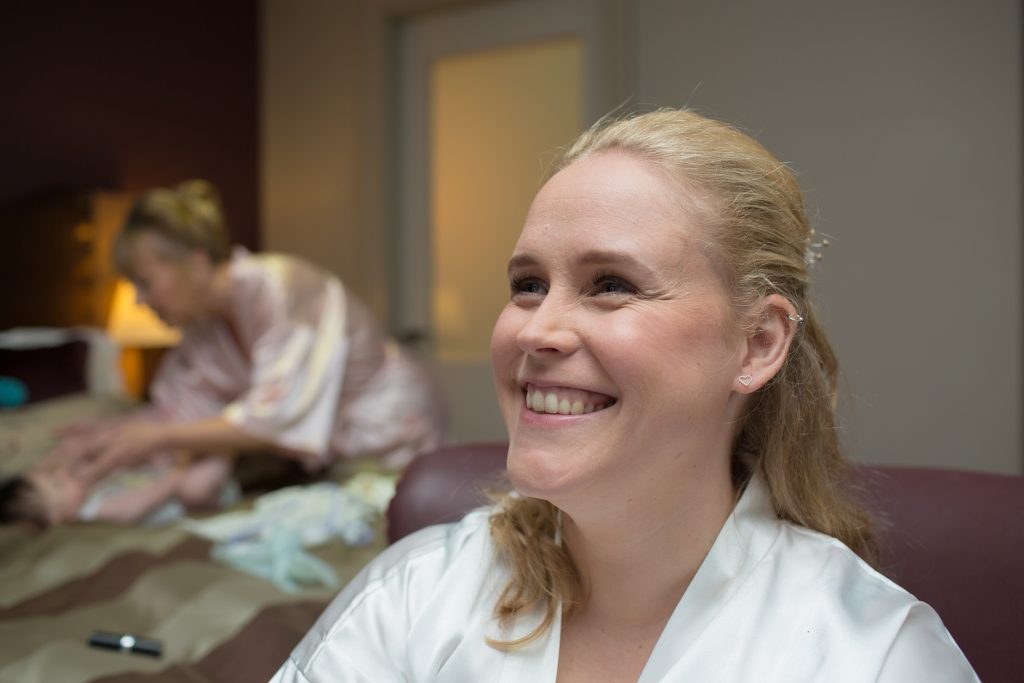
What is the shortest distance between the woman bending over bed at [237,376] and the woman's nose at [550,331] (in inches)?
66.9

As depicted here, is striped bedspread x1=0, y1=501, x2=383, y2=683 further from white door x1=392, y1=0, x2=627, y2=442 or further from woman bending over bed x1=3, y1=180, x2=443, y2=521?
white door x1=392, y1=0, x2=627, y2=442

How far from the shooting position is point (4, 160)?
10.6ft

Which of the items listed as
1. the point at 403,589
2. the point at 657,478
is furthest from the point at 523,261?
the point at 403,589

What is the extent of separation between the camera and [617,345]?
0.80m

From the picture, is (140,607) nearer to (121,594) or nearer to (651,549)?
(121,594)

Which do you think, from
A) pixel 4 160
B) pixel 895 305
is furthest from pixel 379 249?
pixel 895 305

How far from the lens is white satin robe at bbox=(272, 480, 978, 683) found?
0.77m

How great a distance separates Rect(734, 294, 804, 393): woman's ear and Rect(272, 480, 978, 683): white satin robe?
0.13m

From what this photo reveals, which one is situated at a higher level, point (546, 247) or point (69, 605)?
point (546, 247)

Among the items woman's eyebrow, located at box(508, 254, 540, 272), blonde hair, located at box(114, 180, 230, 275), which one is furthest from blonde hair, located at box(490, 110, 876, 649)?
blonde hair, located at box(114, 180, 230, 275)

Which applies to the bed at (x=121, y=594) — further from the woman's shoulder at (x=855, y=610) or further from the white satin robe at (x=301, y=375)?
the woman's shoulder at (x=855, y=610)

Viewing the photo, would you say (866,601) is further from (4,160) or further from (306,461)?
(4,160)

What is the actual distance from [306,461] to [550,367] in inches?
70.7

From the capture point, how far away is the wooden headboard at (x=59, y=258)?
3.26 metres
